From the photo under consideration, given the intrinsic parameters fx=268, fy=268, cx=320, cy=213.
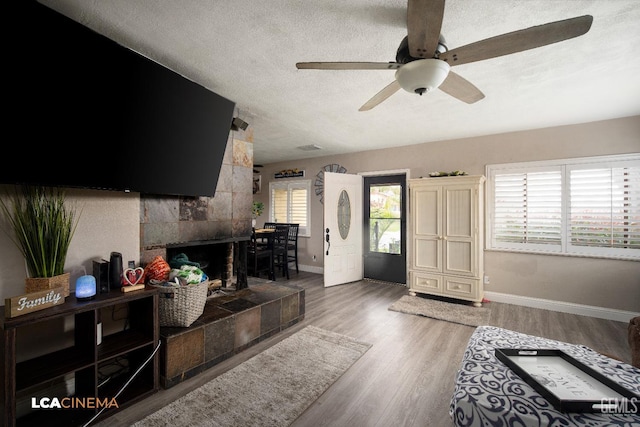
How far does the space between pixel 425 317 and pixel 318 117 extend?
2899 mm

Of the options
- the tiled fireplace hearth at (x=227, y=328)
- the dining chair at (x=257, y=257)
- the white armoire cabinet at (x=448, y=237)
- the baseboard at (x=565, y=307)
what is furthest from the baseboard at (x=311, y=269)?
the baseboard at (x=565, y=307)

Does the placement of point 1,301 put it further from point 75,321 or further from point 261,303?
point 261,303

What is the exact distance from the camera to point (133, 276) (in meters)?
1.96

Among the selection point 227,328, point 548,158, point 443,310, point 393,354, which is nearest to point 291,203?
point 443,310

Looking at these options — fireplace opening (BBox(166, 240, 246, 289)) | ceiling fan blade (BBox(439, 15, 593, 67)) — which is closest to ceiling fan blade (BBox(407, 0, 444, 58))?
ceiling fan blade (BBox(439, 15, 593, 67))

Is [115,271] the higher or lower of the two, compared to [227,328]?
higher

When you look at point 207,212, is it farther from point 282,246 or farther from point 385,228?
point 385,228

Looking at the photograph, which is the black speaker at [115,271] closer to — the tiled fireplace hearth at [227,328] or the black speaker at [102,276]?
the black speaker at [102,276]

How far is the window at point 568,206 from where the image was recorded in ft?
10.9

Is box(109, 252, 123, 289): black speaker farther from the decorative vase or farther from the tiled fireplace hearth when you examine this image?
the tiled fireplace hearth

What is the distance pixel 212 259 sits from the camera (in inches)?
126

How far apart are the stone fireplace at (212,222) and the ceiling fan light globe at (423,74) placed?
2081 millimetres

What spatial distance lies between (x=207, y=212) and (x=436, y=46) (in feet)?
7.96

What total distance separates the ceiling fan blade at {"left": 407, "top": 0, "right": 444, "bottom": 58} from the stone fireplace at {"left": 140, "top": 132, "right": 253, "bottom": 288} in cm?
220
